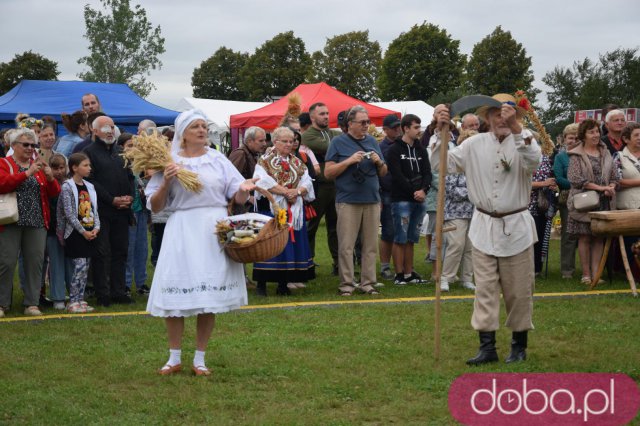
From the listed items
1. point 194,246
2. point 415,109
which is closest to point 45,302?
point 194,246

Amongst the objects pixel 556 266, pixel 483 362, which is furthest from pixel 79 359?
pixel 556 266

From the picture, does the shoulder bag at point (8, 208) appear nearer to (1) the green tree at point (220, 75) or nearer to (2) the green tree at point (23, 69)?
(2) the green tree at point (23, 69)

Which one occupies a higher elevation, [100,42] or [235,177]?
[100,42]

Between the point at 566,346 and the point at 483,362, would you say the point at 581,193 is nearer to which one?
the point at 566,346

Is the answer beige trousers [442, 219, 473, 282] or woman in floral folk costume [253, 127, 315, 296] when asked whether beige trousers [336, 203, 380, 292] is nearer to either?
woman in floral folk costume [253, 127, 315, 296]

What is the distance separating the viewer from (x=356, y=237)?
1130 centimetres

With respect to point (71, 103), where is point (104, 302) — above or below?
below

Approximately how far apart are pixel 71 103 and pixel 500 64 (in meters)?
52.3

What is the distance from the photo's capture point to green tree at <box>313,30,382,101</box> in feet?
245

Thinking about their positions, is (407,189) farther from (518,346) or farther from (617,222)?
(518,346)

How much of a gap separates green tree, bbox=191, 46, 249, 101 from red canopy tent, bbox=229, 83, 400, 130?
214 ft

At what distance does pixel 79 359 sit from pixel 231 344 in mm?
1369

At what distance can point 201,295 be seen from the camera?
688 cm

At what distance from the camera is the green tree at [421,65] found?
71250mm
